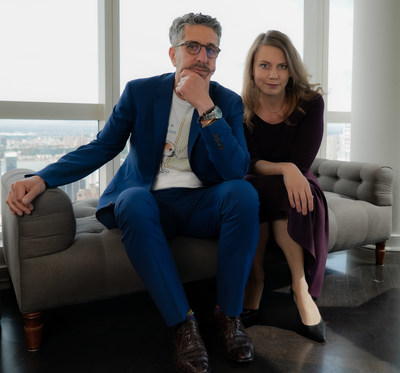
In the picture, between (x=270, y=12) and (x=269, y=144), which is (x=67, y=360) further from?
(x=270, y=12)

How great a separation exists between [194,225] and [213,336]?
467mm

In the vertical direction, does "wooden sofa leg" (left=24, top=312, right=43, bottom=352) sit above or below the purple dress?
below

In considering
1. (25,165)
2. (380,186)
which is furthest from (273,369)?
(25,165)

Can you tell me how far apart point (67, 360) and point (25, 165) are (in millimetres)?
1521

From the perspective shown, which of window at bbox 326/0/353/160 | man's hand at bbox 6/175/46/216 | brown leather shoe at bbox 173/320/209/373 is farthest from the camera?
window at bbox 326/0/353/160

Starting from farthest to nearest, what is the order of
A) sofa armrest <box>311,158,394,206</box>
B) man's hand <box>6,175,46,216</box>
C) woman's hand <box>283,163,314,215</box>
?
sofa armrest <box>311,158,394,206</box> < woman's hand <box>283,163,314,215</box> < man's hand <box>6,175,46,216</box>

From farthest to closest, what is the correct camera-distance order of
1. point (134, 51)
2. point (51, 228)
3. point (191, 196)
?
point (134, 51) < point (191, 196) < point (51, 228)

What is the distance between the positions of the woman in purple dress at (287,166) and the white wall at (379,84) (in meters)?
1.22

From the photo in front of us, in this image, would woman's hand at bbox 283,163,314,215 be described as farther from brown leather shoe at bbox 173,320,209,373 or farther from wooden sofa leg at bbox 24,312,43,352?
wooden sofa leg at bbox 24,312,43,352

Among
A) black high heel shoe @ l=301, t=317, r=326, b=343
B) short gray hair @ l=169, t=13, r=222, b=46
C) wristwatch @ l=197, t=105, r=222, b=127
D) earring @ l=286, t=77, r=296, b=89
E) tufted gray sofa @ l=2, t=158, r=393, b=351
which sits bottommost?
black high heel shoe @ l=301, t=317, r=326, b=343

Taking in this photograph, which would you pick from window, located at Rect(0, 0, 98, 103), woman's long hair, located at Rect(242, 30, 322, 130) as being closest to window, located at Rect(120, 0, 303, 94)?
window, located at Rect(0, 0, 98, 103)

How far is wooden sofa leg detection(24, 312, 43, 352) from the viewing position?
65.9 inches

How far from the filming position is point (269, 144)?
2.13 m

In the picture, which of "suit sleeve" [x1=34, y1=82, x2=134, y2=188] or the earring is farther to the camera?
the earring
